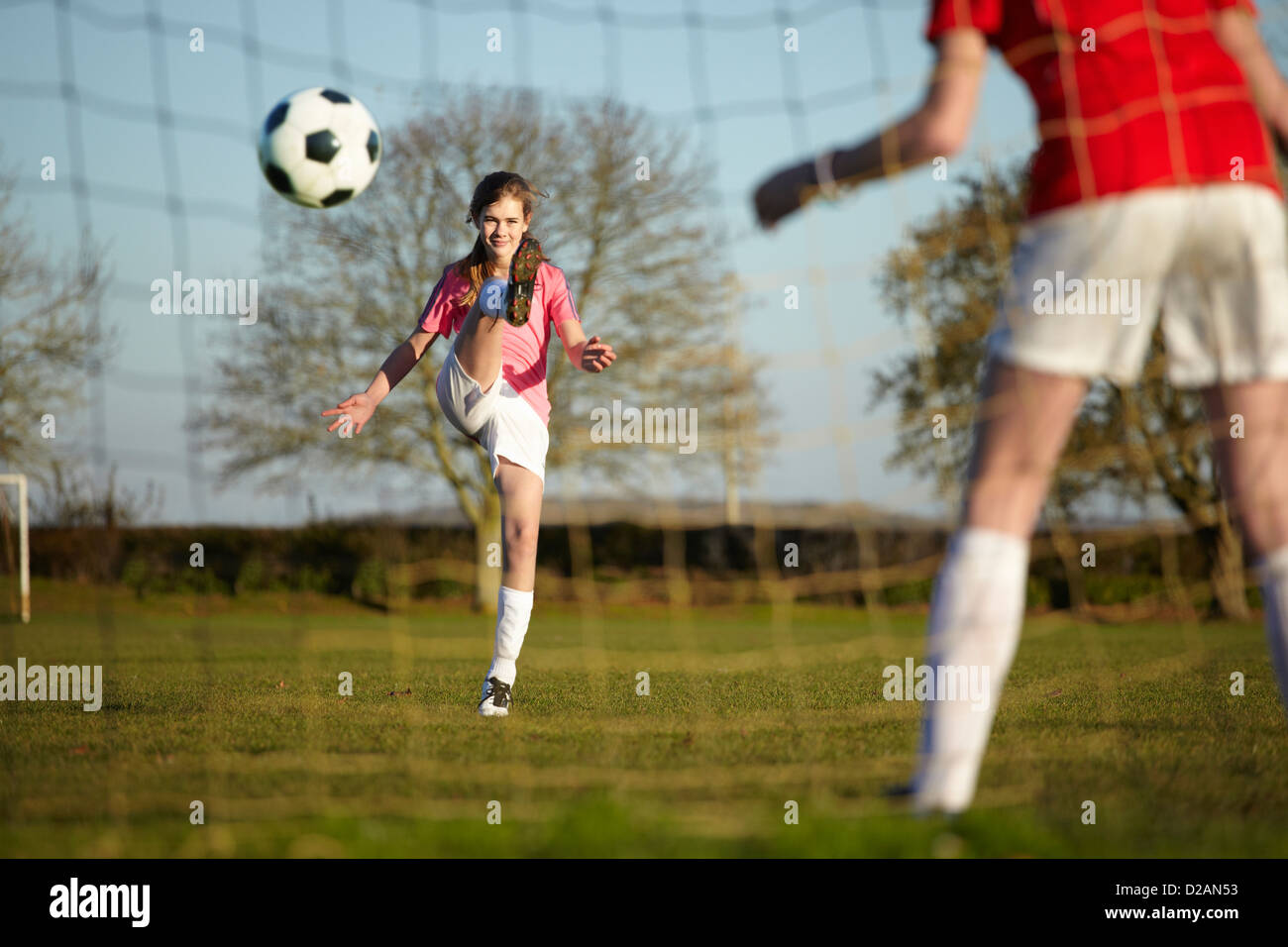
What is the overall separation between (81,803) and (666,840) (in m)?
1.49

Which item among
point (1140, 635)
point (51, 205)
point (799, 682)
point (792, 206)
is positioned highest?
point (51, 205)

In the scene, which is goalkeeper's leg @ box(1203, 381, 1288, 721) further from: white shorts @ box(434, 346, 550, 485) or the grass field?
white shorts @ box(434, 346, 550, 485)

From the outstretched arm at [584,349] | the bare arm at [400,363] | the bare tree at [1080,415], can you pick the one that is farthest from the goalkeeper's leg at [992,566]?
the bare tree at [1080,415]

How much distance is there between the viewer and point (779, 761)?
10.7ft

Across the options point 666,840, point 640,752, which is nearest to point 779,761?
point 640,752

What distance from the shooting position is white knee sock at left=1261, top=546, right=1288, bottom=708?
2420 mm

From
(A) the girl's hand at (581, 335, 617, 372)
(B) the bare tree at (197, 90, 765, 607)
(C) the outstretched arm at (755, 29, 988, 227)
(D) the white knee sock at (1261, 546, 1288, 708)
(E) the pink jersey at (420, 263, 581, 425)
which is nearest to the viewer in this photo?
(C) the outstretched arm at (755, 29, 988, 227)

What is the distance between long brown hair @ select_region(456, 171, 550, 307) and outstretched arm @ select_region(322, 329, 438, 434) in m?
0.24

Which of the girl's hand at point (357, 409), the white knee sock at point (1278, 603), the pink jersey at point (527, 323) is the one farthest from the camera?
the pink jersey at point (527, 323)

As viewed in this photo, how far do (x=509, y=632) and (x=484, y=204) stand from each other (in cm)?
170

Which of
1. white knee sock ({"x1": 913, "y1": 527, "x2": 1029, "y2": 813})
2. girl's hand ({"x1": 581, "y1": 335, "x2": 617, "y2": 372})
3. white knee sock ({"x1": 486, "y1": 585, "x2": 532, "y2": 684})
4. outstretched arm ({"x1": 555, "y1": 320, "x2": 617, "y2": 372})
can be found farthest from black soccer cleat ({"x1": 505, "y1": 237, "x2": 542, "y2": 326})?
white knee sock ({"x1": 913, "y1": 527, "x2": 1029, "y2": 813})

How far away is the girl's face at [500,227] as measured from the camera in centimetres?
435

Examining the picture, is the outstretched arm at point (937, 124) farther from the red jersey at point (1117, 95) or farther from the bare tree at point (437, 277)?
the bare tree at point (437, 277)

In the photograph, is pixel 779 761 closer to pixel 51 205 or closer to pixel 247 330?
pixel 51 205
